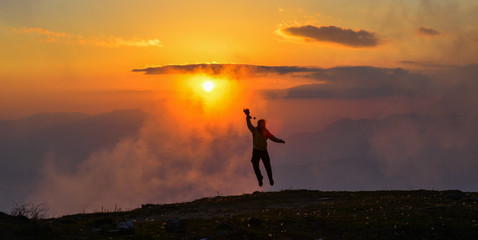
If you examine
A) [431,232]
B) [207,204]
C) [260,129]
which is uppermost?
[260,129]

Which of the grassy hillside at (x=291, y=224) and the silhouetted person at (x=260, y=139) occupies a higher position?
the silhouetted person at (x=260, y=139)

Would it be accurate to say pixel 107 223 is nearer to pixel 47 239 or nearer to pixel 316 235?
pixel 47 239

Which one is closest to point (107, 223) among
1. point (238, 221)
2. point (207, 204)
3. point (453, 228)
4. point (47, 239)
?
point (47, 239)

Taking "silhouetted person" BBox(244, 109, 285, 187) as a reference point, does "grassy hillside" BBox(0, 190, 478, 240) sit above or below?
below

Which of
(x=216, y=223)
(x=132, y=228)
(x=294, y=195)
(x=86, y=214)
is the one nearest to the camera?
(x=132, y=228)

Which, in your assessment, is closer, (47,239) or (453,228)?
(47,239)

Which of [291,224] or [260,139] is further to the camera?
[260,139]

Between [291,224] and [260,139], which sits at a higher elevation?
[260,139]

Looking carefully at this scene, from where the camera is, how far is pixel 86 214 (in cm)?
2058

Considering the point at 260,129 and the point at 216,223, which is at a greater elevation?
the point at 260,129

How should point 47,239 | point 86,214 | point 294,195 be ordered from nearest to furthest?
point 47,239 < point 86,214 < point 294,195

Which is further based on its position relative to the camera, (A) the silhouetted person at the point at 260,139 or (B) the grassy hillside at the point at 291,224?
(A) the silhouetted person at the point at 260,139

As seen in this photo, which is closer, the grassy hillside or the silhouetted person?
the grassy hillside

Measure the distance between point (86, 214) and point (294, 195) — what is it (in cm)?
1021
